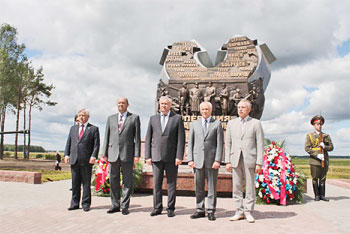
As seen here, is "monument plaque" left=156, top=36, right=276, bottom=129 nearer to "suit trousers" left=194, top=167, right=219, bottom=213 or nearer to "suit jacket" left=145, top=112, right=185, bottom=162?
"suit jacket" left=145, top=112, right=185, bottom=162

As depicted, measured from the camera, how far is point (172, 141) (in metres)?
4.60

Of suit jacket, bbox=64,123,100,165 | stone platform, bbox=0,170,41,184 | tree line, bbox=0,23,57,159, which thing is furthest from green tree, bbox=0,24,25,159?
suit jacket, bbox=64,123,100,165

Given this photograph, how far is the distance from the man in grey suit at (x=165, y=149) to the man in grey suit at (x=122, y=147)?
26 cm

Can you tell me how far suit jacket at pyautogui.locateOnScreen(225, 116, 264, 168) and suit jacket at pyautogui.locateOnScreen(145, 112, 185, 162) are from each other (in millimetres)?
733

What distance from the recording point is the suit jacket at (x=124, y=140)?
4.72 metres

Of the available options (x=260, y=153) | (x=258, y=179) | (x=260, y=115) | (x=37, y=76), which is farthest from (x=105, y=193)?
(x=37, y=76)

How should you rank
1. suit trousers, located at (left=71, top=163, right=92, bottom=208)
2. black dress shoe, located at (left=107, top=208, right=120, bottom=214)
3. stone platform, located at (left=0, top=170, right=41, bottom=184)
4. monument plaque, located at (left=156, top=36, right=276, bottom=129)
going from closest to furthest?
black dress shoe, located at (left=107, top=208, right=120, bottom=214), suit trousers, located at (left=71, top=163, right=92, bottom=208), stone platform, located at (left=0, top=170, right=41, bottom=184), monument plaque, located at (left=156, top=36, right=276, bottom=129)

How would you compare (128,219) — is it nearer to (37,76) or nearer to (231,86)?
(231,86)

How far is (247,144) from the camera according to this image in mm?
4316

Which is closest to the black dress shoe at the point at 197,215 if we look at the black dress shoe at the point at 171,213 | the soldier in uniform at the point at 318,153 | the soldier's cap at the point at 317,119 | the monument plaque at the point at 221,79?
the black dress shoe at the point at 171,213

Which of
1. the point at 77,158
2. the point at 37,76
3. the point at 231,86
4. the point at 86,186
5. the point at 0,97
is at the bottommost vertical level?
the point at 86,186

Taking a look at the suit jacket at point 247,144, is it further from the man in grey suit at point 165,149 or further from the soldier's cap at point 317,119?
the soldier's cap at point 317,119

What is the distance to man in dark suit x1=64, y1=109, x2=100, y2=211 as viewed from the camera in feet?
16.3

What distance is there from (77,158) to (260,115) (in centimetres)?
628
